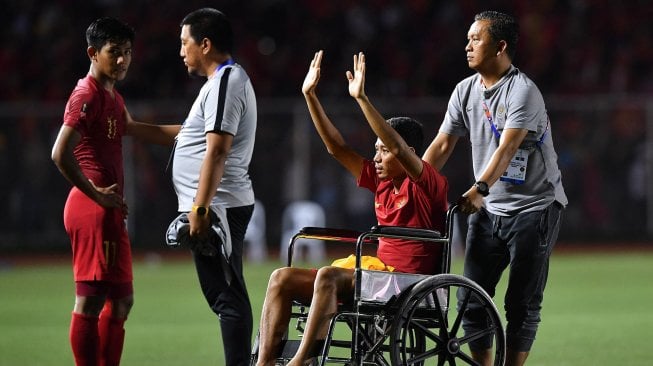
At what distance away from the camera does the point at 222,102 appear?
7219 mm

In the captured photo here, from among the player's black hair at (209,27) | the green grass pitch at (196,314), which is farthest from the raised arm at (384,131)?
the green grass pitch at (196,314)

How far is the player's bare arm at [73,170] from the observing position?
7.30 meters

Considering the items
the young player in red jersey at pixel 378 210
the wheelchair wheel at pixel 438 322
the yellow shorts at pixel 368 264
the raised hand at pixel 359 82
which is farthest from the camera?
the yellow shorts at pixel 368 264

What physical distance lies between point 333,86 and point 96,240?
1468cm

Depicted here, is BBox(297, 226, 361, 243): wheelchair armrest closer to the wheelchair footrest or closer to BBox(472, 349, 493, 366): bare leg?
the wheelchair footrest

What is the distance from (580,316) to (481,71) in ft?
17.1

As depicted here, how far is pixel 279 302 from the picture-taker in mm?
7246

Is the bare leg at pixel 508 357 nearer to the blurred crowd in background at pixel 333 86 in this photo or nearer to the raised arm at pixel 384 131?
the raised arm at pixel 384 131

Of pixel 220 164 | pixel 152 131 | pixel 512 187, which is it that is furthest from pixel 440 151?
pixel 152 131

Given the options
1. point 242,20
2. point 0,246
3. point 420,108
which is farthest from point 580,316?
point 242,20

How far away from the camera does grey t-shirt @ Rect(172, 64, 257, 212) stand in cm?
727

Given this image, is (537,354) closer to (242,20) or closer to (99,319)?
(99,319)

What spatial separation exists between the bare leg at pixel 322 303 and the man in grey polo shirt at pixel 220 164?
45 centimetres

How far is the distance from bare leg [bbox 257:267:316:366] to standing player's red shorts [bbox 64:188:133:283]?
95cm
